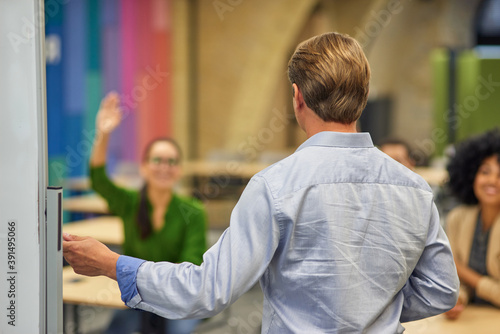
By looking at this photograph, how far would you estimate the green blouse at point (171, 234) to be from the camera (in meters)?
3.11

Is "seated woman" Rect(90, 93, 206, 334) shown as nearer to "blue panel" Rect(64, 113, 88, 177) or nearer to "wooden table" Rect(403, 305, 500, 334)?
"wooden table" Rect(403, 305, 500, 334)

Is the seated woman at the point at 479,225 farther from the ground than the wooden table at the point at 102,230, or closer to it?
farther from the ground

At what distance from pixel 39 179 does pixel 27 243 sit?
15 centimetres

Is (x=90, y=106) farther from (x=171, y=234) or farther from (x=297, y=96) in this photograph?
(x=297, y=96)

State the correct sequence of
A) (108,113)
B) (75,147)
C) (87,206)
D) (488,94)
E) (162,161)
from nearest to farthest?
(108,113), (162,161), (87,206), (75,147), (488,94)

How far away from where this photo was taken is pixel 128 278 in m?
1.22

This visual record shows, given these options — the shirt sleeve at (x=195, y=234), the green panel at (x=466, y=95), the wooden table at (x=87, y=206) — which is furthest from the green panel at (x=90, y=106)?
the green panel at (x=466, y=95)

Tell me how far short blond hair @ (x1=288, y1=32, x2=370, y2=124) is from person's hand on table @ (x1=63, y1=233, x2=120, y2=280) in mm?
533

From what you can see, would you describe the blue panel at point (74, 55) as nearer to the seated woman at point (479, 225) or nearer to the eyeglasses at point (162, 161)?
the eyeglasses at point (162, 161)

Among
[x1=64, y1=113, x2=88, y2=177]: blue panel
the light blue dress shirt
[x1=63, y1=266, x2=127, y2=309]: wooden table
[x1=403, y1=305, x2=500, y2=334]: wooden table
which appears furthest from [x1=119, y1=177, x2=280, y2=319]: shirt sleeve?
[x1=64, y1=113, x2=88, y2=177]: blue panel

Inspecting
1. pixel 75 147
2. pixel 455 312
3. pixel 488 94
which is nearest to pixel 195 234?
pixel 455 312

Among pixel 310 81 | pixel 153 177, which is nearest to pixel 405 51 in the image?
pixel 153 177

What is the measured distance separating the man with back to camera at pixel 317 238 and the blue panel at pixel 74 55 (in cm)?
606

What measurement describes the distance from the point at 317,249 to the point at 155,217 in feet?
6.87
